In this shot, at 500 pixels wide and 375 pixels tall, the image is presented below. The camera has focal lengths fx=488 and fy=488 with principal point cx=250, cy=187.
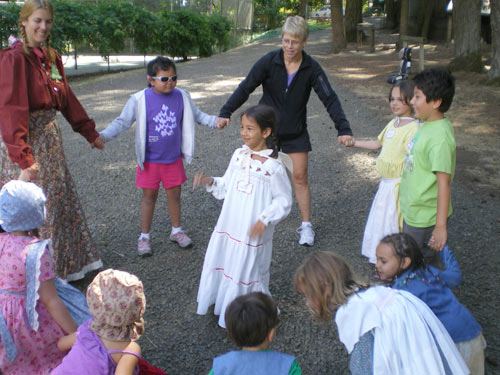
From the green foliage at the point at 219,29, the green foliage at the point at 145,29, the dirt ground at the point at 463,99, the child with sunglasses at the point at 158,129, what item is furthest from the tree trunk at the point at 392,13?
the child with sunglasses at the point at 158,129

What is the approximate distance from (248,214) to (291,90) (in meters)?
1.51

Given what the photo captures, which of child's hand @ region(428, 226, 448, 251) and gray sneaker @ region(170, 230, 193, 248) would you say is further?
gray sneaker @ region(170, 230, 193, 248)

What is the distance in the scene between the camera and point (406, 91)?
372 cm

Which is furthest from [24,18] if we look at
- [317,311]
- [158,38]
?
[158,38]

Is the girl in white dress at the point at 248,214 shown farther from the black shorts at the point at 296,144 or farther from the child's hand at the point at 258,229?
the black shorts at the point at 296,144

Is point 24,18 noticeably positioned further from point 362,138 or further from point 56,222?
point 362,138

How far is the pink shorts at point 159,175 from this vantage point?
13.4 feet

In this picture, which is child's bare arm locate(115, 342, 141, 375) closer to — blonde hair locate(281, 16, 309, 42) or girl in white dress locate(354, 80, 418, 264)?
girl in white dress locate(354, 80, 418, 264)

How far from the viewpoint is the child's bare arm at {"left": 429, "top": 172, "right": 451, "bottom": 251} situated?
2.82 metres

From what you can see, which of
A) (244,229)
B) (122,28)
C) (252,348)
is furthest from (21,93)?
(122,28)

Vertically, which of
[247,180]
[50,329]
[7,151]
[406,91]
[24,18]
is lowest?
[50,329]

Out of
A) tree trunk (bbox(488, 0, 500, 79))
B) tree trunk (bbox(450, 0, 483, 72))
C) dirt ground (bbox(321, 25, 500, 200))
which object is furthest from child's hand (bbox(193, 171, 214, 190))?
tree trunk (bbox(450, 0, 483, 72))

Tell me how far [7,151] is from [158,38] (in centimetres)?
1409

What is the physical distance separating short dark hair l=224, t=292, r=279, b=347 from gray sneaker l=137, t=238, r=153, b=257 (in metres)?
2.25
